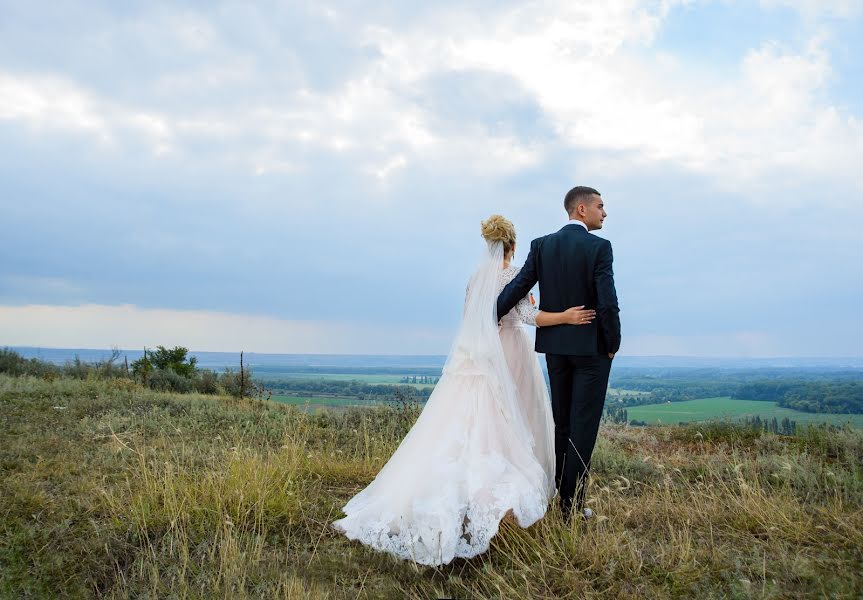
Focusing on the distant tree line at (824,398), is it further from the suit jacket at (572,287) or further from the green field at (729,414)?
the suit jacket at (572,287)

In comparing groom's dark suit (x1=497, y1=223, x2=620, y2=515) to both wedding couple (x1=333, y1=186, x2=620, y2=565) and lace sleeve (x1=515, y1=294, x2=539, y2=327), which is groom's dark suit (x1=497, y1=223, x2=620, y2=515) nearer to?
wedding couple (x1=333, y1=186, x2=620, y2=565)

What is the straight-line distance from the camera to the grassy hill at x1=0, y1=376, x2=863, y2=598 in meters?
3.80

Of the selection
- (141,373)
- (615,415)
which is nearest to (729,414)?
(615,415)

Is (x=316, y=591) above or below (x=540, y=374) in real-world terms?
below

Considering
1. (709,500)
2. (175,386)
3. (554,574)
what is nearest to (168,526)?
(554,574)

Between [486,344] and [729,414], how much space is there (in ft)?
25.8

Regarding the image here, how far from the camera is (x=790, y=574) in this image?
3664 millimetres

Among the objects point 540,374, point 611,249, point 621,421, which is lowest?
point 621,421

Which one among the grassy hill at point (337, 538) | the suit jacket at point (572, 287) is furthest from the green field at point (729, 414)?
the suit jacket at point (572, 287)

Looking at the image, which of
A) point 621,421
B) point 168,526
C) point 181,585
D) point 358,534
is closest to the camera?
point 181,585

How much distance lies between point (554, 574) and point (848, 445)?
6.25 metres

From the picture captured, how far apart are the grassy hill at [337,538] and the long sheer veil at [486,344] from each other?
3.23 feet

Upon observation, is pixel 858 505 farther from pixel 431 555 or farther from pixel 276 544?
pixel 276 544

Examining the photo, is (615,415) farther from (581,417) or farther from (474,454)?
(474,454)
